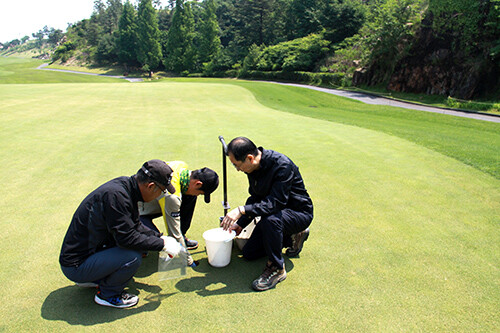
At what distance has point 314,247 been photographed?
4152mm

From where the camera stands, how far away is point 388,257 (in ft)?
12.9

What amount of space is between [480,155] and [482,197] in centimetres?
314

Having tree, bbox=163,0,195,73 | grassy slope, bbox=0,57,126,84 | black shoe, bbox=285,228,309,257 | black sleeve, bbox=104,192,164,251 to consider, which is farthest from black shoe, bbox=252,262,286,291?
tree, bbox=163,0,195,73

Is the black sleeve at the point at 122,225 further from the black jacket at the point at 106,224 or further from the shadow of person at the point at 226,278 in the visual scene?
the shadow of person at the point at 226,278

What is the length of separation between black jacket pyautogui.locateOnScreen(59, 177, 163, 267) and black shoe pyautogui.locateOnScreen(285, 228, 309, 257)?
164 centimetres

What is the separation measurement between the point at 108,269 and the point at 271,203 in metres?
1.72

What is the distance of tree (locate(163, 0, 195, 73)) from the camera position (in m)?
70.2

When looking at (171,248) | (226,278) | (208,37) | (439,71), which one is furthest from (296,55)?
(171,248)

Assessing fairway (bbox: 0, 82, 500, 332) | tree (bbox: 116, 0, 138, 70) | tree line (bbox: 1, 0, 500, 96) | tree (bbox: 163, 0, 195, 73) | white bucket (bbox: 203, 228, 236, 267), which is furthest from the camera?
tree (bbox: 116, 0, 138, 70)

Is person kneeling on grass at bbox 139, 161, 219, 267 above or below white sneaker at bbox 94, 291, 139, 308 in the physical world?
above

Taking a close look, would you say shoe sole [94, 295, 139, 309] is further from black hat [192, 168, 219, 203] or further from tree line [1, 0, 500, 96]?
tree line [1, 0, 500, 96]

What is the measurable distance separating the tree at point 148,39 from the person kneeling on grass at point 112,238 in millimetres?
75553

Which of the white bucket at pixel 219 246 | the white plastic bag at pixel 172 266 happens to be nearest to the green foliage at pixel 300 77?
the white bucket at pixel 219 246

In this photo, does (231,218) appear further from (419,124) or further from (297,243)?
(419,124)
